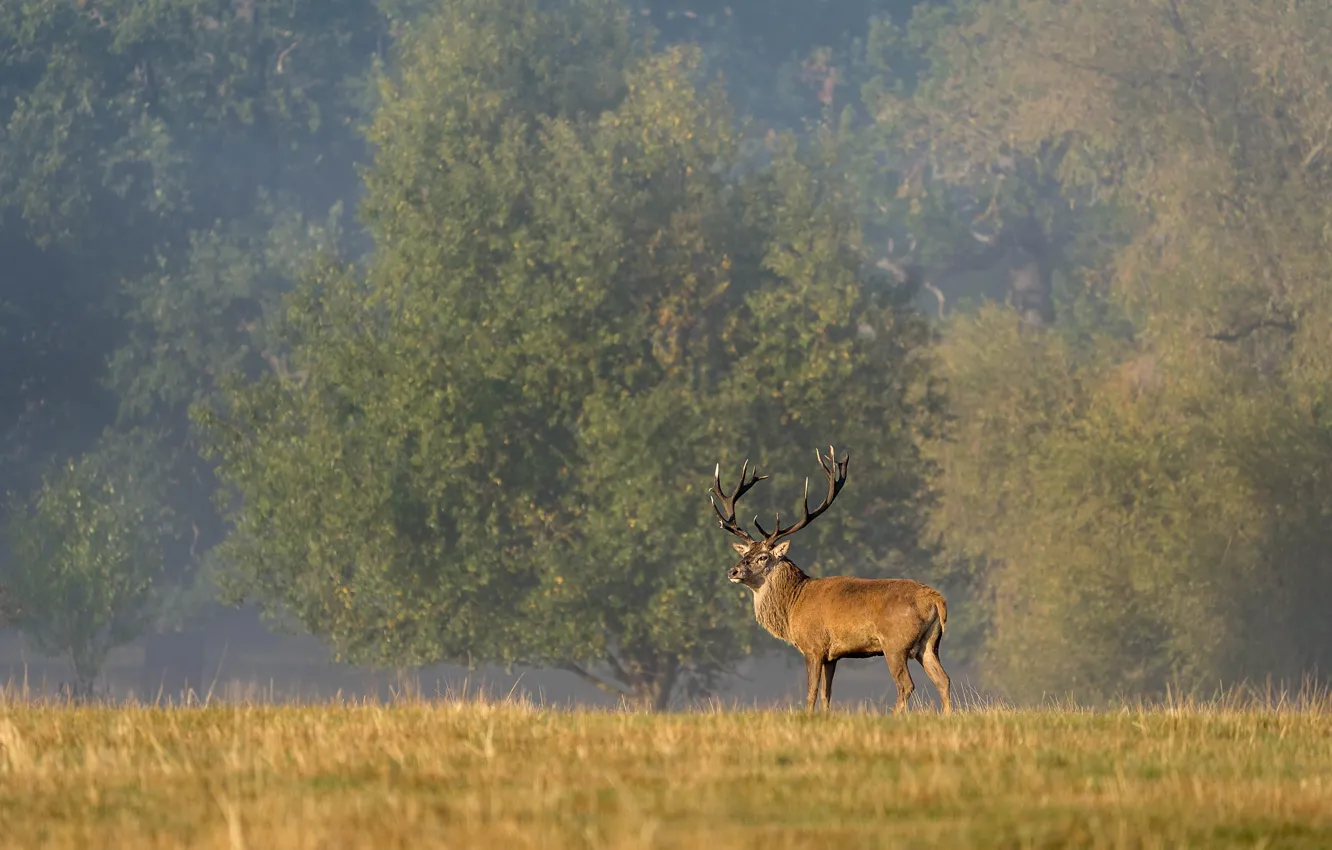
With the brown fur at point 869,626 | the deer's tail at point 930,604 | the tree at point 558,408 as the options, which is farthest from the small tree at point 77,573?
the deer's tail at point 930,604

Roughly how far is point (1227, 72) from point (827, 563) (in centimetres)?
2305

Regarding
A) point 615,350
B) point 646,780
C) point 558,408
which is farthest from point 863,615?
point 615,350

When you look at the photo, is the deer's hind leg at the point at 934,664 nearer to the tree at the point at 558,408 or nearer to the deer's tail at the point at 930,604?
the deer's tail at the point at 930,604

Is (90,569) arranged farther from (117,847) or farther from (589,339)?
(117,847)

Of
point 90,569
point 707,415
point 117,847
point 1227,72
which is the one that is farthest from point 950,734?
point 1227,72

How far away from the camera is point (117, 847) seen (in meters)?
10.2

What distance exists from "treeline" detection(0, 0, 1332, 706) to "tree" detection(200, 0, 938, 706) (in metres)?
0.10

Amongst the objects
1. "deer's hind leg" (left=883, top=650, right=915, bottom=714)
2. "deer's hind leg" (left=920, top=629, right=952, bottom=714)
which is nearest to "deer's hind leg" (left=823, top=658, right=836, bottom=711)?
"deer's hind leg" (left=883, top=650, right=915, bottom=714)

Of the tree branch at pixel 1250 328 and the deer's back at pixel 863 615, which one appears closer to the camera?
the deer's back at pixel 863 615

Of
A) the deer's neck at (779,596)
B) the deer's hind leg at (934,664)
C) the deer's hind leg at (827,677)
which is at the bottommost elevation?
the deer's hind leg at (827,677)

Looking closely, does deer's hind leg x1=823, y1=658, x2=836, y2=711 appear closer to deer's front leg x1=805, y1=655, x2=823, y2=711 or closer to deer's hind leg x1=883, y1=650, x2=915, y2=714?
deer's front leg x1=805, y1=655, x2=823, y2=711

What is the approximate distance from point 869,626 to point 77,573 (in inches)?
1217

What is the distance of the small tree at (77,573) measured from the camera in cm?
4647

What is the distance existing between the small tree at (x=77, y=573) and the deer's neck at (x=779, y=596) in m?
28.5
